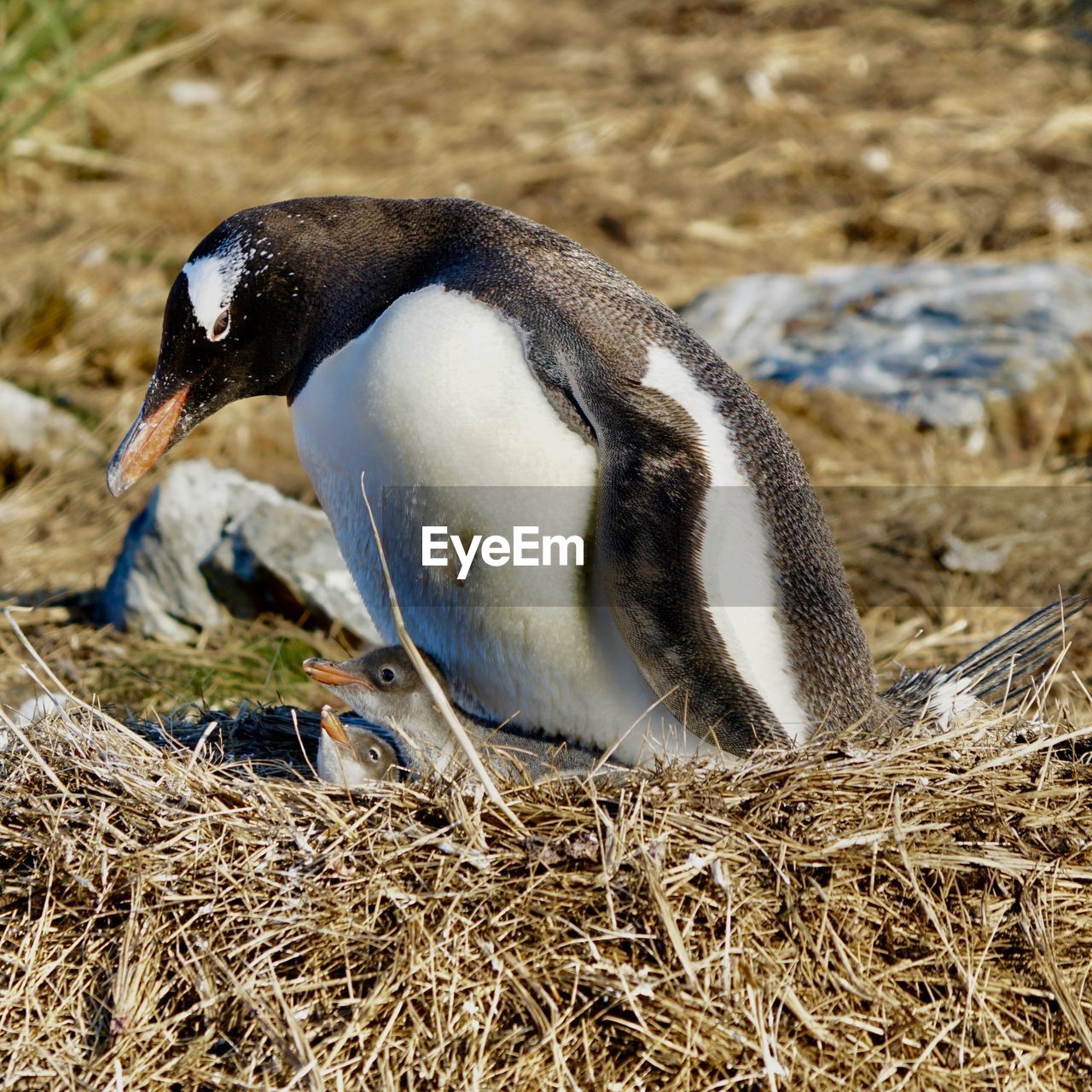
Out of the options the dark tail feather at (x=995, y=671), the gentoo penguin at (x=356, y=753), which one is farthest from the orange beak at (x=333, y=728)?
the dark tail feather at (x=995, y=671)

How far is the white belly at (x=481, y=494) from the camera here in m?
2.18

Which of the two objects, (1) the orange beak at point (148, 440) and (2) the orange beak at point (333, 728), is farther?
(1) the orange beak at point (148, 440)

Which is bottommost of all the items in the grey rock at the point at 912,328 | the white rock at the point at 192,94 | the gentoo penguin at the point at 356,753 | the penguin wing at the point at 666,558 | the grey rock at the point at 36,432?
the grey rock at the point at 912,328

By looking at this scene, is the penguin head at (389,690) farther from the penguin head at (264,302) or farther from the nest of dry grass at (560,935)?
the penguin head at (264,302)

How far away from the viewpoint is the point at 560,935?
1856 mm

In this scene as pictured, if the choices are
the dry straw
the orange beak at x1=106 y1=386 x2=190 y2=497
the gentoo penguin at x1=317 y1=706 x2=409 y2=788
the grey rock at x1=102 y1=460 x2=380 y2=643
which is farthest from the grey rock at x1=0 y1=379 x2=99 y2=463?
the dry straw

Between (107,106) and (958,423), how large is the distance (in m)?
4.96

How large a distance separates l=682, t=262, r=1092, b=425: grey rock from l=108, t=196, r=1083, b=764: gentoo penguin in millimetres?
2837

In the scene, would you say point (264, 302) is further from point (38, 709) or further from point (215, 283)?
point (38, 709)

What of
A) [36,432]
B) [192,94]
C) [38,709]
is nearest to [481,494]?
[38,709]

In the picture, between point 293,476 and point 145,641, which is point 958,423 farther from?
point 145,641

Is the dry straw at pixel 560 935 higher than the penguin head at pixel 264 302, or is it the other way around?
the penguin head at pixel 264 302

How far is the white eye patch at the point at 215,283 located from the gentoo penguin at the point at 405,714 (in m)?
0.59

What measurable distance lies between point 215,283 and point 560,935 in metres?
1.20
